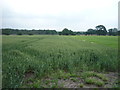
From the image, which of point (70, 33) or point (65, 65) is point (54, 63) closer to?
point (65, 65)

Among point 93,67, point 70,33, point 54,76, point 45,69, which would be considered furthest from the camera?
Answer: point 70,33

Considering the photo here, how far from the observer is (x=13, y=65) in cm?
407

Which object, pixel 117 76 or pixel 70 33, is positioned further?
pixel 70 33

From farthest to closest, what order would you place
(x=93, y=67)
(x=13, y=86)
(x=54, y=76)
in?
(x=93, y=67)
(x=54, y=76)
(x=13, y=86)

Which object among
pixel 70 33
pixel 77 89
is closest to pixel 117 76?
pixel 77 89

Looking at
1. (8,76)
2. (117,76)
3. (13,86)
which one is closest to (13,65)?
(8,76)

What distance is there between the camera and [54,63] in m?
4.71

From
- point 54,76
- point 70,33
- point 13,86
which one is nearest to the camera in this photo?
point 13,86

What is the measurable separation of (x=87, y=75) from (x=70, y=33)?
64.8 metres

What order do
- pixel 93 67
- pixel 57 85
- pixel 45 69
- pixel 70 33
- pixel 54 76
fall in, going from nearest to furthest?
1. pixel 57 85
2. pixel 54 76
3. pixel 45 69
4. pixel 93 67
5. pixel 70 33

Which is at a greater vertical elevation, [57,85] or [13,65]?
[13,65]

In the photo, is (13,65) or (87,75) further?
(13,65)

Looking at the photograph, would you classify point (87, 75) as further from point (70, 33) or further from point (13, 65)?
point (70, 33)

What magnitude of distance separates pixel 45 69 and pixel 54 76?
1.42ft
